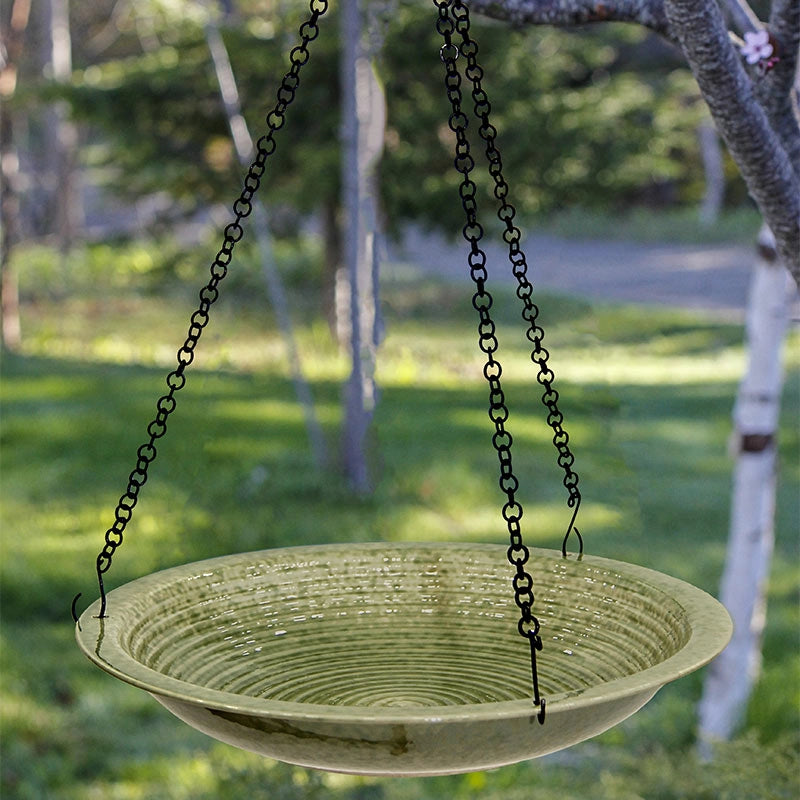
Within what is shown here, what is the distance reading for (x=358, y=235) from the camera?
5.77 metres

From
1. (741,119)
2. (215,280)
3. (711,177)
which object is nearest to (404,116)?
(741,119)

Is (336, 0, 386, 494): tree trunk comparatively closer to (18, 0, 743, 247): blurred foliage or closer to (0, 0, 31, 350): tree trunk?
(18, 0, 743, 247): blurred foliage

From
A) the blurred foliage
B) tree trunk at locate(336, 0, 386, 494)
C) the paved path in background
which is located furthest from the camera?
the paved path in background

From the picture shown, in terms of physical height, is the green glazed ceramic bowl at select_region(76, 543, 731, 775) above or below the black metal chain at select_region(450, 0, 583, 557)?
below

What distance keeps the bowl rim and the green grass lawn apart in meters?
1.69

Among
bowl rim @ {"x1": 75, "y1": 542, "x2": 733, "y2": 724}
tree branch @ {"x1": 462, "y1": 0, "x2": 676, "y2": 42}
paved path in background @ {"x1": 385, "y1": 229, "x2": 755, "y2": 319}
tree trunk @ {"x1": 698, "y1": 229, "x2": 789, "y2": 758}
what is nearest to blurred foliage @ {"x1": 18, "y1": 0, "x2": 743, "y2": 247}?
paved path in background @ {"x1": 385, "y1": 229, "x2": 755, "y2": 319}

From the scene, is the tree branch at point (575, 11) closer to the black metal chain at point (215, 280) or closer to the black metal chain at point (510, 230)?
the black metal chain at point (510, 230)

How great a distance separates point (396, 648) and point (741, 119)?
1.12 m

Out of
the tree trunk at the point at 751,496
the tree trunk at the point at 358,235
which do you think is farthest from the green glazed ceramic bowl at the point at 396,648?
the tree trunk at the point at 358,235

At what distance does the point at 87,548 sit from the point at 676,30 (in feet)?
13.5

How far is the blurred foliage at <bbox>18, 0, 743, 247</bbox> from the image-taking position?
7.95 m

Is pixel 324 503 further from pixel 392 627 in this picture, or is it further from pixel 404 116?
pixel 392 627

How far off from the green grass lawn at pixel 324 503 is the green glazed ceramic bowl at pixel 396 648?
1449 millimetres

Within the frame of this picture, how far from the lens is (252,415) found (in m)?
6.97
